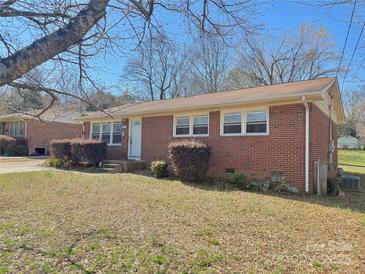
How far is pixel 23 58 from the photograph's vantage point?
2758 mm

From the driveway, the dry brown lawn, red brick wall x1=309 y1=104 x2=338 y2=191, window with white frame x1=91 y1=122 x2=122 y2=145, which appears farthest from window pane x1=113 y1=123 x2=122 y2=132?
red brick wall x1=309 y1=104 x2=338 y2=191

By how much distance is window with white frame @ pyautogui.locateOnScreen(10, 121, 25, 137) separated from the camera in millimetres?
27102

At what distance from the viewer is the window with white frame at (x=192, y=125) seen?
12254 mm

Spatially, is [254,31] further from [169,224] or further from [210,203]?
[210,203]

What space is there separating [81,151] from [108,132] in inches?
94.0

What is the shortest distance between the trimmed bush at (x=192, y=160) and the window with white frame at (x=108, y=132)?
6080mm

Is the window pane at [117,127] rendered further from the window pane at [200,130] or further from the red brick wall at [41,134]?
the red brick wall at [41,134]

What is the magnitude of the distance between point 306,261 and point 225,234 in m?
1.40

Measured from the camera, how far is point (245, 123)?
35.8 feet

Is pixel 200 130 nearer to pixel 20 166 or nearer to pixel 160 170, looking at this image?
pixel 160 170

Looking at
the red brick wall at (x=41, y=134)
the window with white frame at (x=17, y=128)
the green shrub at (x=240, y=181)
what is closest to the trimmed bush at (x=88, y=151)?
the green shrub at (x=240, y=181)

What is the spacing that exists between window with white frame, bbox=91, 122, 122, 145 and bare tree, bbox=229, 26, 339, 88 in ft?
52.3

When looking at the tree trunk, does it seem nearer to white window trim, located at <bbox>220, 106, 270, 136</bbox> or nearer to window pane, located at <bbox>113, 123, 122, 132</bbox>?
white window trim, located at <bbox>220, 106, 270, 136</bbox>

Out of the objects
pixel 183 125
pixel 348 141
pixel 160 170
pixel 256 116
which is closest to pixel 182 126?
pixel 183 125
